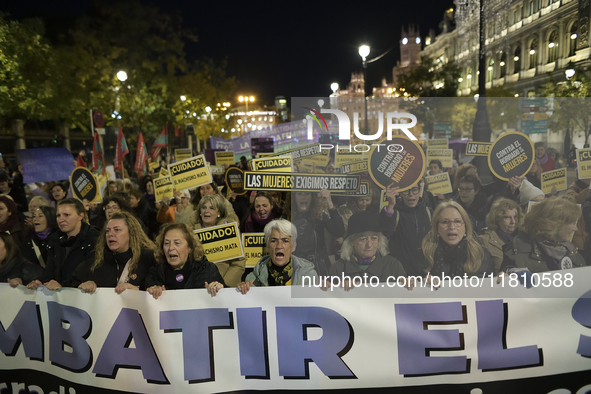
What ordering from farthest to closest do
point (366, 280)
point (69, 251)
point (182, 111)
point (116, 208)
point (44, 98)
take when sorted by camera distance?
point (182, 111)
point (44, 98)
point (116, 208)
point (69, 251)
point (366, 280)

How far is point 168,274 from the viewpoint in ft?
12.5

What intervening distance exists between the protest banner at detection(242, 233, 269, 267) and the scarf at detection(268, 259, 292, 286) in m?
1.53

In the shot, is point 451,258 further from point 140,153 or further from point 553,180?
point 140,153

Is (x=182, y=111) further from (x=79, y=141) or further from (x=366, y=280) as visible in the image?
(x=366, y=280)

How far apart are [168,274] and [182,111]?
90.4ft

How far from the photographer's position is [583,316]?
3383 mm

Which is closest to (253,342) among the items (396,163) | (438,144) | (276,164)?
(396,163)

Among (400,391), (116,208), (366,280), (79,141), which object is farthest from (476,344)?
(79,141)

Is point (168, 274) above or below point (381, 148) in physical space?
below

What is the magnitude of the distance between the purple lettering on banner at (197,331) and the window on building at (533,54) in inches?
2236

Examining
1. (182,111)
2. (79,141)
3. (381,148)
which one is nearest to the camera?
(381,148)

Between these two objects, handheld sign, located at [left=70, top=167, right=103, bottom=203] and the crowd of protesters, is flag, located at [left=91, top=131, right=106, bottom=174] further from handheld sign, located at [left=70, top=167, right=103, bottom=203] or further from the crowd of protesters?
the crowd of protesters

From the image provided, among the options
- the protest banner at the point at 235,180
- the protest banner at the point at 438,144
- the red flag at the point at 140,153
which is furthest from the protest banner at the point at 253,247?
the red flag at the point at 140,153

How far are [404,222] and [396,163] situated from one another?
0.67 m
